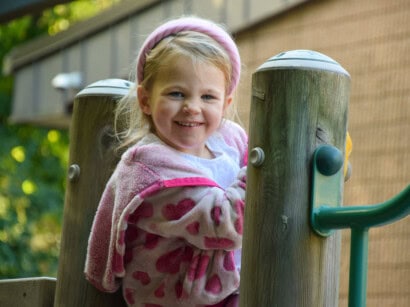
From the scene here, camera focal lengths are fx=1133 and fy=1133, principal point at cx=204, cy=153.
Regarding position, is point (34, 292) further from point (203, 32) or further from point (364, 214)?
point (364, 214)

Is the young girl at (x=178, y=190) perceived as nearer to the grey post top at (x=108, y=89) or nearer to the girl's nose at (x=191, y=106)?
the girl's nose at (x=191, y=106)

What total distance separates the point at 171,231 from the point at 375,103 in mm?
2292

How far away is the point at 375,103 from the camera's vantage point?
4.45m

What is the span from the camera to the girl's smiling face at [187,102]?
2.36 m

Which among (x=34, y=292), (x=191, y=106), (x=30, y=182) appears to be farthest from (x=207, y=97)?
(x=30, y=182)

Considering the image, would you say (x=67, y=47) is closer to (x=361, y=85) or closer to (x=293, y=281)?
(x=361, y=85)

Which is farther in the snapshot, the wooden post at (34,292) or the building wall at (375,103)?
the building wall at (375,103)

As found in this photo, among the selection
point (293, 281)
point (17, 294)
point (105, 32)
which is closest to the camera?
point (293, 281)

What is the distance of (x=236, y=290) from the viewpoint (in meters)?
2.34

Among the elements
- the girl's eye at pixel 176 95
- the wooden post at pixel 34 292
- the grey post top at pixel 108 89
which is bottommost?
the wooden post at pixel 34 292

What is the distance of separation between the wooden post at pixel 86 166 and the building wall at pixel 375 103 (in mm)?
1588

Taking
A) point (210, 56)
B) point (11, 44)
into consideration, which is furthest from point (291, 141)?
point (11, 44)

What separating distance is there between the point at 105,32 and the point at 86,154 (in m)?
2.67

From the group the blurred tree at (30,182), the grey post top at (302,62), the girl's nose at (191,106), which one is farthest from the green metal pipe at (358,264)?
the blurred tree at (30,182)
